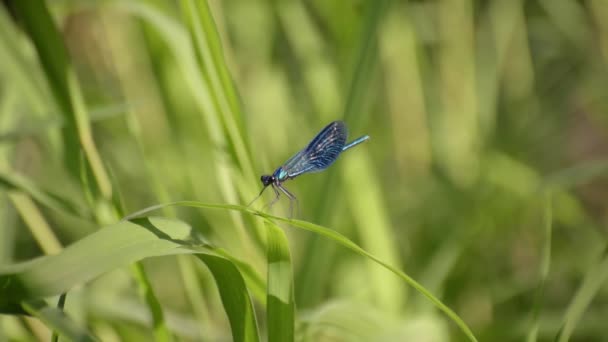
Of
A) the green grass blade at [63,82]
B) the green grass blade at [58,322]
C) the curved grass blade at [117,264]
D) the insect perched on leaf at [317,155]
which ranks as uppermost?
the green grass blade at [63,82]

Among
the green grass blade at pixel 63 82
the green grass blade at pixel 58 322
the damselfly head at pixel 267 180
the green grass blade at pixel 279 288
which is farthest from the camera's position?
the damselfly head at pixel 267 180

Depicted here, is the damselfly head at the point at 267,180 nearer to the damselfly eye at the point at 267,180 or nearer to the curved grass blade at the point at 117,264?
the damselfly eye at the point at 267,180

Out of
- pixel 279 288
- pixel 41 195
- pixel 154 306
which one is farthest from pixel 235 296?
pixel 41 195

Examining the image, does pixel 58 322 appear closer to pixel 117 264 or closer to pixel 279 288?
pixel 117 264

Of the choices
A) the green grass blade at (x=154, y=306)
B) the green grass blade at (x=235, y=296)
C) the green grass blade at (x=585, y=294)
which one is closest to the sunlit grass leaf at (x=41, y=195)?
the green grass blade at (x=154, y=306)

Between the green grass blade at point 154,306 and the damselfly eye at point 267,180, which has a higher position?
the damselfly eye at point 267,180

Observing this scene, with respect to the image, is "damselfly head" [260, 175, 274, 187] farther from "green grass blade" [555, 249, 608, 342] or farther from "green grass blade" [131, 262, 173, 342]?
"green grass blade" [555, 249, 608, 342]

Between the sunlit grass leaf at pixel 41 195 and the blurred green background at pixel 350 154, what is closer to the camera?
the sunlit grass leaf at pixel 41 195
